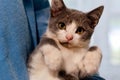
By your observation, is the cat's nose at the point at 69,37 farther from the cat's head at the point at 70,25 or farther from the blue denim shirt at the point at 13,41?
the blue denim shirt at the point at 13,41

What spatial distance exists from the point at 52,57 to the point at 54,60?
1cm

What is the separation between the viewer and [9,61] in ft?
2.22

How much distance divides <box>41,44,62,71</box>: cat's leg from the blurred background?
0.94m

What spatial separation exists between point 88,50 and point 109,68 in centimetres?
94

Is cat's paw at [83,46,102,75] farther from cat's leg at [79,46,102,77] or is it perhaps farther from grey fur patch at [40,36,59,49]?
grey fur patch at [40,36,59,49]

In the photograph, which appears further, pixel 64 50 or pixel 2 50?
pixel 64 50

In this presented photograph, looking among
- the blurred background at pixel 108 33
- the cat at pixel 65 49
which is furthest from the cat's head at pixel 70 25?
the blurred background at pixel 108 33

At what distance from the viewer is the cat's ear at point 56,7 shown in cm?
82

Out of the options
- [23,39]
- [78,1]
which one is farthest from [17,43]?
[78,1]

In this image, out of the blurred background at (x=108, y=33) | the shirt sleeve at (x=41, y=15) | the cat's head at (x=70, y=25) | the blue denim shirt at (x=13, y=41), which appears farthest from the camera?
the blurred background at (x=108, y=33)

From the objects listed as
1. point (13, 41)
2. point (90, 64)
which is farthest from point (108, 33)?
point (13, 41)

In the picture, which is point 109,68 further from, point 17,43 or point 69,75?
point 17,43

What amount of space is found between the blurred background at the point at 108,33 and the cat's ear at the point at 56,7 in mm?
810

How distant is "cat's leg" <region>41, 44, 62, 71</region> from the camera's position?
69 cm
